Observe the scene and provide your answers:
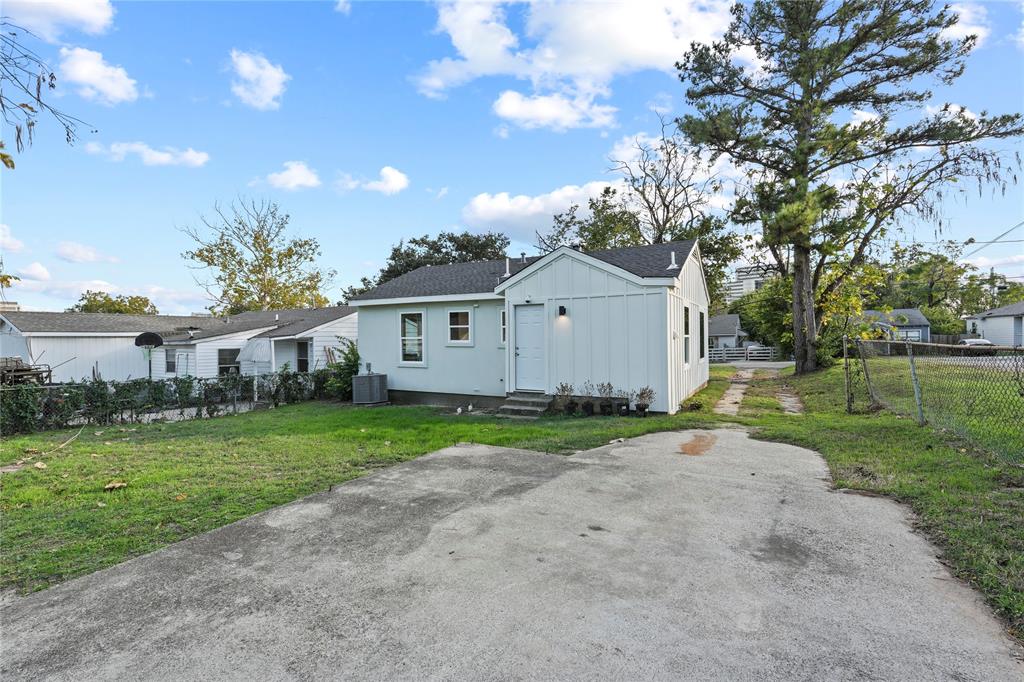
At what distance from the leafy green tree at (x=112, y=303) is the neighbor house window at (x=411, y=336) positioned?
38.4m

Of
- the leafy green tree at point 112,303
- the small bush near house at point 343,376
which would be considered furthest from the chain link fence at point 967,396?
the leafy green tree at point 112,303

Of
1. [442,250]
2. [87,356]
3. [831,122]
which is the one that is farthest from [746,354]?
[87,356]

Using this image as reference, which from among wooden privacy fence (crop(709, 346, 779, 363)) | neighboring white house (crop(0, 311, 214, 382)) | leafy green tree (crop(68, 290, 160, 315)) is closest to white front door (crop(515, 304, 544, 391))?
neighboring white house (crop(0, 311, 214, 382))

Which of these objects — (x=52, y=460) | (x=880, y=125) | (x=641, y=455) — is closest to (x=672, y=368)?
(x=641, y=455)

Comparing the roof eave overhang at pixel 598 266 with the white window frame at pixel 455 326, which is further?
the white window frame at pixel 455 326

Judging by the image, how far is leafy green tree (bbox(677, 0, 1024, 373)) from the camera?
15.8 m

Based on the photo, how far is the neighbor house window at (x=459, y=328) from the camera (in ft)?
39.7

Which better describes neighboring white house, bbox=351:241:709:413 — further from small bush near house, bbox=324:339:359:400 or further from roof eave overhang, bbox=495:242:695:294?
small bush near house, bbox=324:339:359:400

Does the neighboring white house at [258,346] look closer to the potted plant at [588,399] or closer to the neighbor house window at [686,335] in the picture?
the potted plant at [588,399]

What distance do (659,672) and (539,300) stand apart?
8743 mm

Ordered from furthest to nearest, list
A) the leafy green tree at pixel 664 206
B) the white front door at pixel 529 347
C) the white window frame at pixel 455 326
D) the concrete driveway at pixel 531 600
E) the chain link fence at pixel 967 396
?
the leafy green tree at pixel 664 206, the white window frame at pixel 455 326, the white front door at pixel 529 347, the chain link fence at pixel 967 396, the concrete driveway at pixel 531 600

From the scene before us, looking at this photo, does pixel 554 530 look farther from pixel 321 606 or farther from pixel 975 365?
pixel 975 365

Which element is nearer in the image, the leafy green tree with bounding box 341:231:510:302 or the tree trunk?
the tree trunk

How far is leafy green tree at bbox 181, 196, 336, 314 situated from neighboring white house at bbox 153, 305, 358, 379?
1125 cm
